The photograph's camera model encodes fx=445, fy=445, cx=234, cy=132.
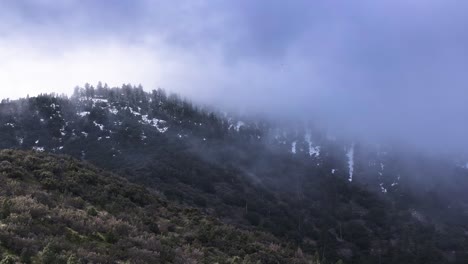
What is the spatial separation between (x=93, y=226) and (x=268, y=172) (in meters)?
84.0

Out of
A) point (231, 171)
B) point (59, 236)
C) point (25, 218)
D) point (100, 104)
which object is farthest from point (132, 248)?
point (100, 104)

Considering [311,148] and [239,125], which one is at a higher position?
[239,125]

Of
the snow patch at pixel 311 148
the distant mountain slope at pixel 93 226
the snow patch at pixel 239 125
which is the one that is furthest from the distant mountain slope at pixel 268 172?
the distant mountain slope at pixel 93 226

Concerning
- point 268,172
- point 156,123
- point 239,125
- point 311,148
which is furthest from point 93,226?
point 239,125

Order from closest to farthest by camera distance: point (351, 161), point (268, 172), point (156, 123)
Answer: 1. point (268, 172)
2. point (156, 123)
3. point (351, 161)

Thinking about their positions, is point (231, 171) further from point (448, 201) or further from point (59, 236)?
point (59, 236)

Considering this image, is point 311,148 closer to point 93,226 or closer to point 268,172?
point 268,172

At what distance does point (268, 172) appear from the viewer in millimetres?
96438

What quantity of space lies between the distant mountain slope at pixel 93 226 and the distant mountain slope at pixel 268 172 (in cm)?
3564

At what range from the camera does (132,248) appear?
11906mm

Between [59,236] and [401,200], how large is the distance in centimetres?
9136

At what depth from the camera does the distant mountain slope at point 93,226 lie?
34.5ft

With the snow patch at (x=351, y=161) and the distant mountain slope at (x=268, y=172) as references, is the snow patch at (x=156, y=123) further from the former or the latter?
the snow patch at (x=351, y=161)

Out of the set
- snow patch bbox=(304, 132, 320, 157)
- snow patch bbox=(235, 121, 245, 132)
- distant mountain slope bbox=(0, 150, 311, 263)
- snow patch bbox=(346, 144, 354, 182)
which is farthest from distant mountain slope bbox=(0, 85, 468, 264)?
distant mountain slope bbox=(0, 150, 311, 263)
